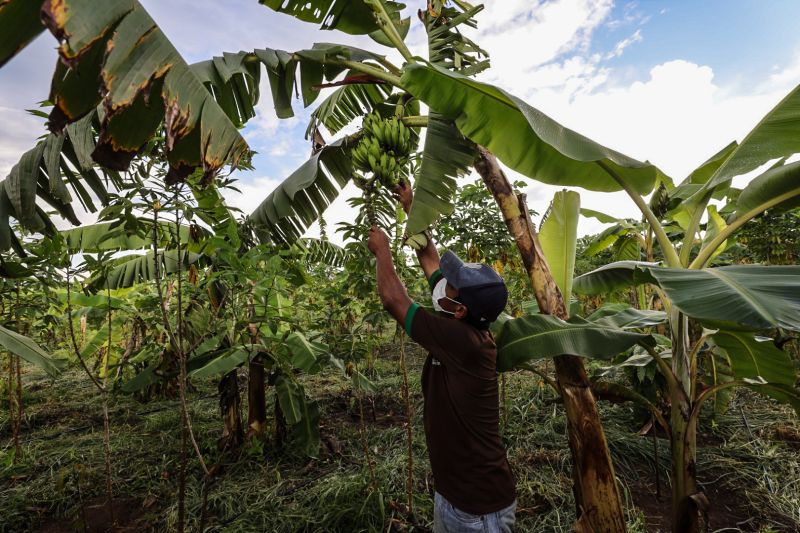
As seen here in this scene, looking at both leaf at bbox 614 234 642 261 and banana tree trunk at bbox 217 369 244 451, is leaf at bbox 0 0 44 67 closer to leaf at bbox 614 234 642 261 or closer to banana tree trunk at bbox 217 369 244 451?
banana tree trunk at bbox 217 369 244 451

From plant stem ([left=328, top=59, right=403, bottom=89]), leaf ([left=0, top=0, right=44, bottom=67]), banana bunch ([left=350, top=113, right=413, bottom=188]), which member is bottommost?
banana bunch ([left=350, top=113, right=413, bottom=188])

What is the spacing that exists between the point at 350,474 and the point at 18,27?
11.0 feet

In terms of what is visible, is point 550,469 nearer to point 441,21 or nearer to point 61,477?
point 441,21

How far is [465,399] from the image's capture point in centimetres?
160

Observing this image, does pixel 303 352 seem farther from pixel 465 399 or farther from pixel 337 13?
pixel 337 13

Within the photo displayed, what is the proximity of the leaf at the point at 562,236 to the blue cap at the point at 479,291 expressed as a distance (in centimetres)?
86

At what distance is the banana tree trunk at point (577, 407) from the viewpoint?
1.76 meters

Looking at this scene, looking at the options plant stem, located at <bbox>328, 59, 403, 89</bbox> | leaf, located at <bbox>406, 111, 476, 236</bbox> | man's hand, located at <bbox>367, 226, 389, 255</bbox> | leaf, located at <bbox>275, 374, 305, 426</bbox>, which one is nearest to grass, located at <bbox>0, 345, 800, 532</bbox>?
leaf, located at <bbox>275, 374, 305, 426</bbox>

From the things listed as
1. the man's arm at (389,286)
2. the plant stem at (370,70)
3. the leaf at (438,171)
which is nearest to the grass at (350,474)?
the man's arm at (389,286)

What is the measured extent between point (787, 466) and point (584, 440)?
2921 mm

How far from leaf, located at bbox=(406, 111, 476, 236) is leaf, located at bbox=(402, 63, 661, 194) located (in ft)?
0.35

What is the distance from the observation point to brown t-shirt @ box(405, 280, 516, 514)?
1.54m

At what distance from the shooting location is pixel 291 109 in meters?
2.48

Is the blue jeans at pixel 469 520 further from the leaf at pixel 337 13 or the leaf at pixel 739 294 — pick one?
the leaf at pixel 337 13
